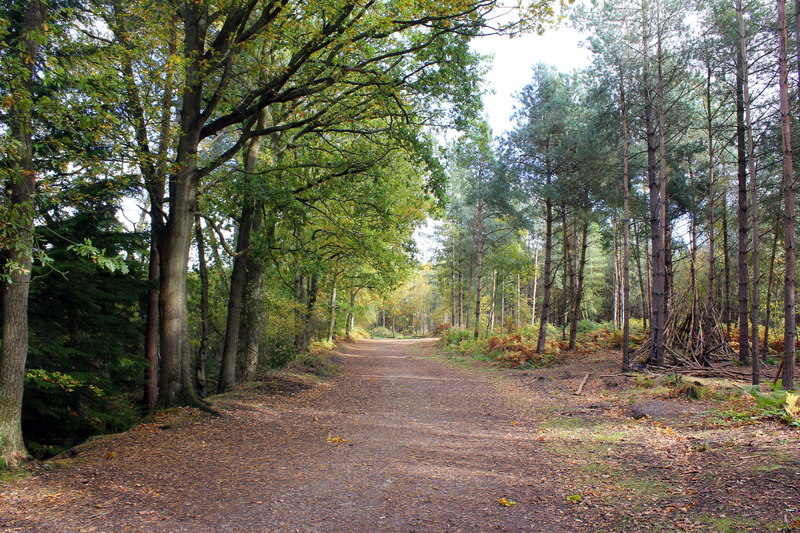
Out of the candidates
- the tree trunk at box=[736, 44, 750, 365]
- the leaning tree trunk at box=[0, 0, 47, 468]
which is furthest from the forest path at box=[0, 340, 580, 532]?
the tree trunk at box=[736, 44, 750, 365]

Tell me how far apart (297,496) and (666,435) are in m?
5.00

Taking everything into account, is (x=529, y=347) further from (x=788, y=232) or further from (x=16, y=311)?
(x=16, y=311)

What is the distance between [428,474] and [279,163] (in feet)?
32.8

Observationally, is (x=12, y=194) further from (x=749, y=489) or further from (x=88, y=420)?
(x=749, y=489)

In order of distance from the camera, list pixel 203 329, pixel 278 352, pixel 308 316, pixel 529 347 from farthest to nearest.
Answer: pixel 308 316 → pixel 529 347 → pixel 278 352 → pixel 203 329

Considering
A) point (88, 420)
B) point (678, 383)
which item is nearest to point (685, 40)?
point (678, 383)

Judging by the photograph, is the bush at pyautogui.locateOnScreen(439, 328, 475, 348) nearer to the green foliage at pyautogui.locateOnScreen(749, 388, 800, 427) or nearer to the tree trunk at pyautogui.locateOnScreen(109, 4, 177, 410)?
the tree trunk at pyautogui.locateOnScreen(109, 4, 177, 410)

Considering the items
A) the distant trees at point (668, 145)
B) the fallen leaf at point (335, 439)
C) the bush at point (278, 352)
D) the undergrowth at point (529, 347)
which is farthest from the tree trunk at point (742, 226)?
the bush at point (278, 352)

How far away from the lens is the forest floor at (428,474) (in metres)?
3.81

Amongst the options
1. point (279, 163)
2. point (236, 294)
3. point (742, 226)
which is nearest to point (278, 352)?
point (236, 294)

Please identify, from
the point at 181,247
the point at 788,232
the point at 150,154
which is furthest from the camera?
the point at 181,247

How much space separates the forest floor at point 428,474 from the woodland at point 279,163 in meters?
1.22

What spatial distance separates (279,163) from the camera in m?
12.8

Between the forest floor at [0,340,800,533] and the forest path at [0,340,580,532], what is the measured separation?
23 mm
